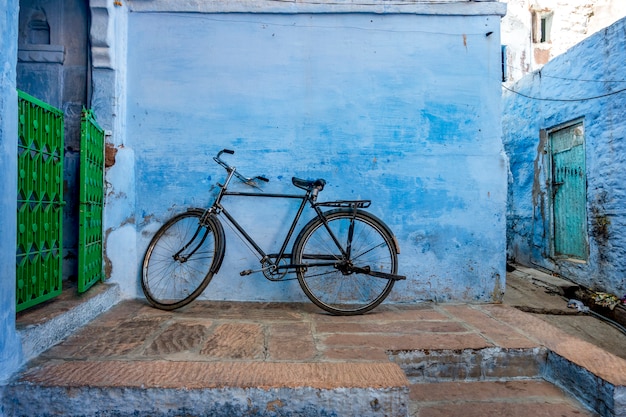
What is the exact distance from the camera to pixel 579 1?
13.7 meters

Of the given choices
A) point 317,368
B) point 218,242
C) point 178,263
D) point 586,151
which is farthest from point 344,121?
point 586,151

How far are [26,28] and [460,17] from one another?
4.12m

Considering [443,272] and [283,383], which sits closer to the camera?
[283,383]

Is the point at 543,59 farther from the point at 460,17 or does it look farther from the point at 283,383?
the point at 283,383

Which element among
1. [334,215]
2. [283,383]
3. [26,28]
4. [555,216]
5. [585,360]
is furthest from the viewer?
[555,216]

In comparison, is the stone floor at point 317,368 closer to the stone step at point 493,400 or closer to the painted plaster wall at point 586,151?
the stone step at point 493,400

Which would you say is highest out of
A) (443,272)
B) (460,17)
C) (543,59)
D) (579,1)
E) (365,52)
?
(579,1)

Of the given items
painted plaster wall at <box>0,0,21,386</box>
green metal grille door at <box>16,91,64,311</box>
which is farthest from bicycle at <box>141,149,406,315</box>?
painted plaster wall at <box>0,0,21,386</box>

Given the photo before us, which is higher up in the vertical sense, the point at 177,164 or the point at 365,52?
the point at 365,52

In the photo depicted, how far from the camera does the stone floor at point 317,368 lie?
1.94 metres

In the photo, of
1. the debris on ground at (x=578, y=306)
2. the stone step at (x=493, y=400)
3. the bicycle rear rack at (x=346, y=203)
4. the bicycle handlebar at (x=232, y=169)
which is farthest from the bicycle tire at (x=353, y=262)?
the debris on ground at (x=578, y=306)

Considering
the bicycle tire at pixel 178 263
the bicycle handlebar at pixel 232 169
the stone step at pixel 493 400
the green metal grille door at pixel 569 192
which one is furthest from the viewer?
the green metal grille door at pixel 569 192

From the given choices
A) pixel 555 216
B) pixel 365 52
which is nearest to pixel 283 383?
pixel 365 52

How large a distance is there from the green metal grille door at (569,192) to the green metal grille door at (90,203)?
24.1 feet
